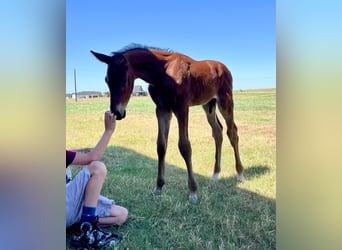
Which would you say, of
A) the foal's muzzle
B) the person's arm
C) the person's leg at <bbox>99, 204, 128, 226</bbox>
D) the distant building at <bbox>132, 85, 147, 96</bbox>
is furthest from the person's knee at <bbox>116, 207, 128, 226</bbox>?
the distant building at <bbox>132, 85, 147, 96</bbox>

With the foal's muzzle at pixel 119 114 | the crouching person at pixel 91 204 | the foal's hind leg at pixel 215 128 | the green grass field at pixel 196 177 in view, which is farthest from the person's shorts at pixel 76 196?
the foal's hind leg at pixel 215 128

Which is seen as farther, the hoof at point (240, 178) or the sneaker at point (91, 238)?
the hoof at point (240, 178)

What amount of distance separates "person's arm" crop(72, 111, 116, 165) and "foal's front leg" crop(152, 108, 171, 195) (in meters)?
0.21

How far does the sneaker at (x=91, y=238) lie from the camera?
3.30 ft

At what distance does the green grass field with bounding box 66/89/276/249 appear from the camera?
1.07 m

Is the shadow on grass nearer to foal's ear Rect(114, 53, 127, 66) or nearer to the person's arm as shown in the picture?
the person's arm

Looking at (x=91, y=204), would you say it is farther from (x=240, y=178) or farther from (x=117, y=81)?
(x=240, y=178)

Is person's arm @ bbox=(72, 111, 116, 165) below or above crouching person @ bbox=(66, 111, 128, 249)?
above

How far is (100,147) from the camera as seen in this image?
1.08 m

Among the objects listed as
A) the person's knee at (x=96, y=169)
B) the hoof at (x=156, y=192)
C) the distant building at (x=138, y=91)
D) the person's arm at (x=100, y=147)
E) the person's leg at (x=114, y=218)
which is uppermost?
the distant building at (x=138, y=91)

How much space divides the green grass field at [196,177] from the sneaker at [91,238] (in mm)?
51

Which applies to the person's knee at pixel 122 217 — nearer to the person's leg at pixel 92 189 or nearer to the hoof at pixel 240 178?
the person's leg at pixel 92 189

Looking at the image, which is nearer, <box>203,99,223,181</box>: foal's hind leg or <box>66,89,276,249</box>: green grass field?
<box>66,89,276,249</box>: green grass field
